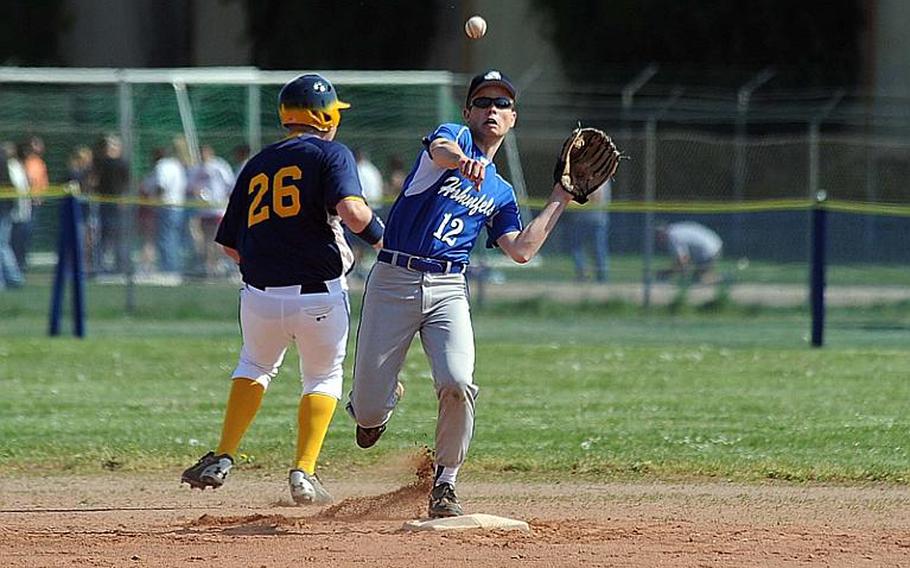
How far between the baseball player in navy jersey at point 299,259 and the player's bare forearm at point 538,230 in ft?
2.00

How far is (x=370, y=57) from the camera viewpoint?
3319 centimetres

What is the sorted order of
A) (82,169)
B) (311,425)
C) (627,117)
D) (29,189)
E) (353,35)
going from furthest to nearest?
(353,35) < (627,117) < (82,169) < (29,189) < (311,425)

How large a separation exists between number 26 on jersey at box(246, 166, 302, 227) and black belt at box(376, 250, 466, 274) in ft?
1.44

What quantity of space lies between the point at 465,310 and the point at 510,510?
3.65ft

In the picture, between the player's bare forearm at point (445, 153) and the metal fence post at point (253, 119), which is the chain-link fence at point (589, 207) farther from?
the player's bare forearm at point (445, 153)

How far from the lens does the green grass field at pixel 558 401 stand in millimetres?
8883

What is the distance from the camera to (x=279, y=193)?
22.4 feet

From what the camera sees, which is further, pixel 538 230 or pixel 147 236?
pixel 147 236

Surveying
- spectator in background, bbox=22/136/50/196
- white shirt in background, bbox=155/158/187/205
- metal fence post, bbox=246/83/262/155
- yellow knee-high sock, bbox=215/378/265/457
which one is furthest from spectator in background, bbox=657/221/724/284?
yellow knee-high sock, bbox=215/378/265/457

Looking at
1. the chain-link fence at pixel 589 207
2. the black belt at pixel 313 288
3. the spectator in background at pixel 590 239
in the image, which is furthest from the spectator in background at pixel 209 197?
the black belt at pixel 313 288

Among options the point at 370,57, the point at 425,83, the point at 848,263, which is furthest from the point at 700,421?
the point at 370,57

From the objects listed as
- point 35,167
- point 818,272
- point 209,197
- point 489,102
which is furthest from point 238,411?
point 35,167

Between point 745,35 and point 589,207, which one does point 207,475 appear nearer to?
point 589,207

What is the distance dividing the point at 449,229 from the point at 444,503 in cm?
116
